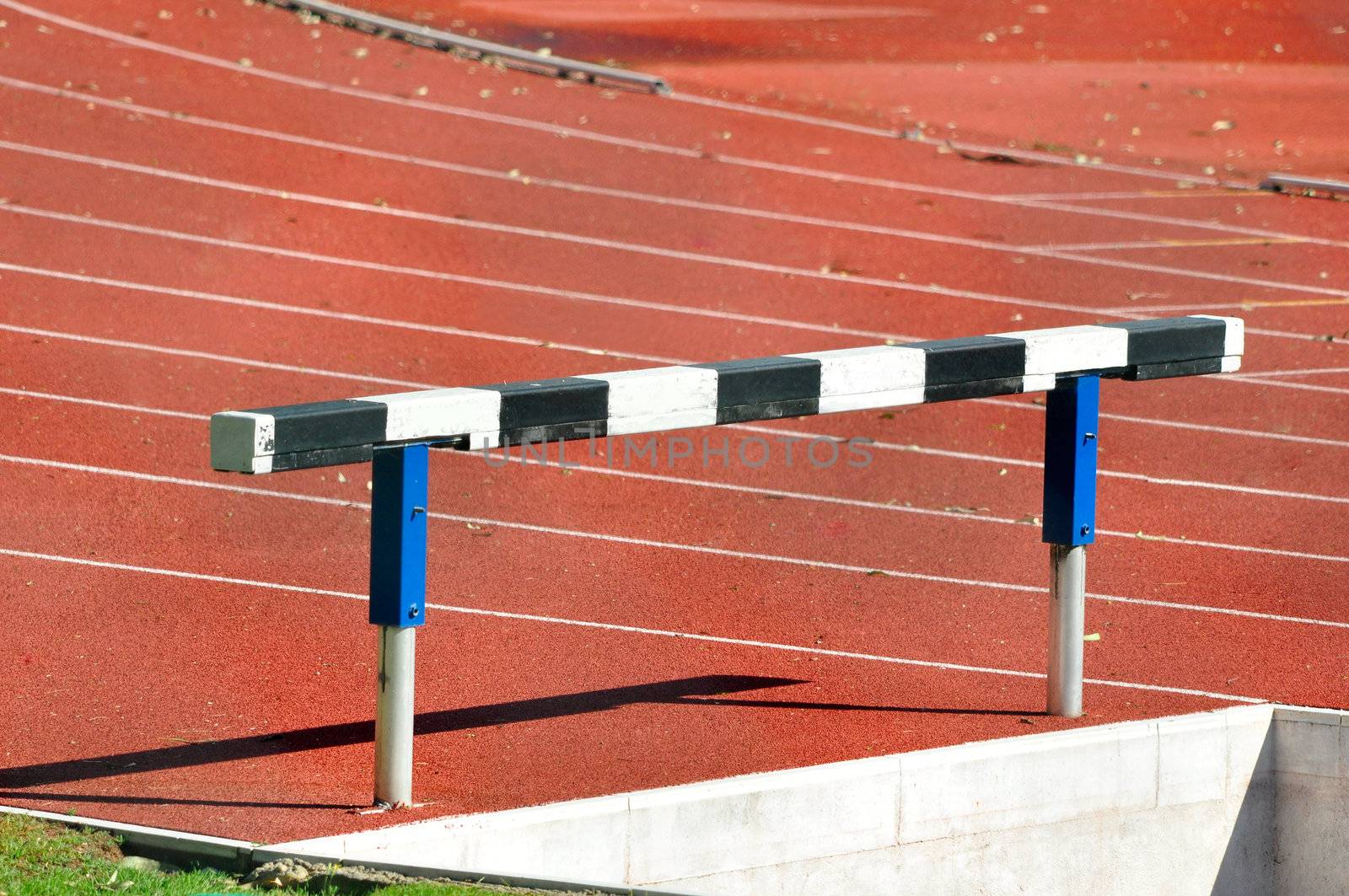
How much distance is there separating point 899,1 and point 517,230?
901 cm

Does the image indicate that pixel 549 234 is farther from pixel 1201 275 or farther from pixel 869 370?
pixel 869 370

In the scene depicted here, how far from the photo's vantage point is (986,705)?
16.6ft

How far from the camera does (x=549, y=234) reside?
33.4 feet

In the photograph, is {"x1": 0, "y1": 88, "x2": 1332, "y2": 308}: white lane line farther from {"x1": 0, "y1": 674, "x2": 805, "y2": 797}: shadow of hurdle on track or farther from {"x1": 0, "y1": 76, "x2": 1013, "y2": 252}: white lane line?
{"x1": 0, "y1": 674, "x2": 805, "y2": 797}: shadow of hurdle on track

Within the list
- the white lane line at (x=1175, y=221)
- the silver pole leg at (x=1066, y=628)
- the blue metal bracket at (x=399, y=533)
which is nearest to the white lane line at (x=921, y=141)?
the white lane line at (x=1175, y=221)

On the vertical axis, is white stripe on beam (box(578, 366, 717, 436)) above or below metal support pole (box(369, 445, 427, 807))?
above

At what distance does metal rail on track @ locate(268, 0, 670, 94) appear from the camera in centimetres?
1341

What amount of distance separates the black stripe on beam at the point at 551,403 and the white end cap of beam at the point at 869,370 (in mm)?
616

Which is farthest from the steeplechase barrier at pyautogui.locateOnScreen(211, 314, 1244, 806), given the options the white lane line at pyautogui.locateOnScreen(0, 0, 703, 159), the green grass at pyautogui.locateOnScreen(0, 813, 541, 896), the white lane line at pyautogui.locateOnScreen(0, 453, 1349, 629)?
the white lane line at pyautogui.locateOnScreen(0, 0, 703, 159)

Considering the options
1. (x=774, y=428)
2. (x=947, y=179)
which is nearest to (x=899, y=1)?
(x=947, y=179)

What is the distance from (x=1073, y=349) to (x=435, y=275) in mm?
5252

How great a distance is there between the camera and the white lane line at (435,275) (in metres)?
9.14

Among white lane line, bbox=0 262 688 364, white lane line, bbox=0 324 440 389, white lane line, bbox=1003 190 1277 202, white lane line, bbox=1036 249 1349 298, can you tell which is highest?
white lane line, bbox=1003 190 1277 202

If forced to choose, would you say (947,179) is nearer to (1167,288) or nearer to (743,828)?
(1167,288)
